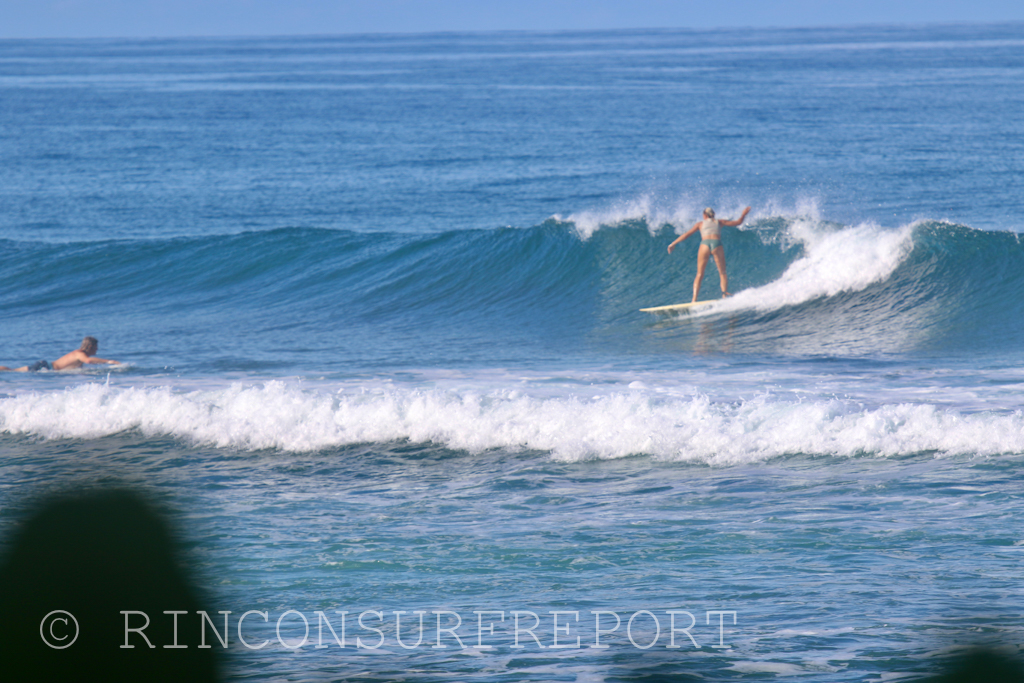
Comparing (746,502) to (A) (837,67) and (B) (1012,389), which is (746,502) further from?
(A) (837,67)

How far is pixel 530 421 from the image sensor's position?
30.5ft

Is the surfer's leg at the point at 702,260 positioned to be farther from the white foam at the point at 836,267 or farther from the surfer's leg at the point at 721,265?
the white foam at the point at 836,267

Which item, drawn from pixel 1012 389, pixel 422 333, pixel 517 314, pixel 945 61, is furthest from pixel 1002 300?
pixel 945 61

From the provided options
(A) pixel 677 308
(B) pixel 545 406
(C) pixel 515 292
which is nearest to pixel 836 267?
(A) pixel 677 308

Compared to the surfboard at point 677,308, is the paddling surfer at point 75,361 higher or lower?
lower

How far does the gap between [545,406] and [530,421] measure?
0.34 m

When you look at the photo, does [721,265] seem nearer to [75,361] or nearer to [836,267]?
[836,267]

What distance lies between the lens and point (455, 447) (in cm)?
912

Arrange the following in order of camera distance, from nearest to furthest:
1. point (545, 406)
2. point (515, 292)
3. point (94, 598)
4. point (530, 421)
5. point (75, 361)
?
point (94, 598), point (530, 421), point (545, 406), point (75, 361), point (515, 292)

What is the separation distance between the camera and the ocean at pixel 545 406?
5391mm

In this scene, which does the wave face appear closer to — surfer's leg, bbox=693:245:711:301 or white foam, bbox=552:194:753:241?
white foam, bbox=552:194:753:241

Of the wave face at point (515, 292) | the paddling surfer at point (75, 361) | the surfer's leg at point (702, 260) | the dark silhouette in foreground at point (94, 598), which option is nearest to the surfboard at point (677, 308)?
the surfer's leg at point (702, 260)

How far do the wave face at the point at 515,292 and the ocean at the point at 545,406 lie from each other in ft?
0.25

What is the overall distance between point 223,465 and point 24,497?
62.1 inches
